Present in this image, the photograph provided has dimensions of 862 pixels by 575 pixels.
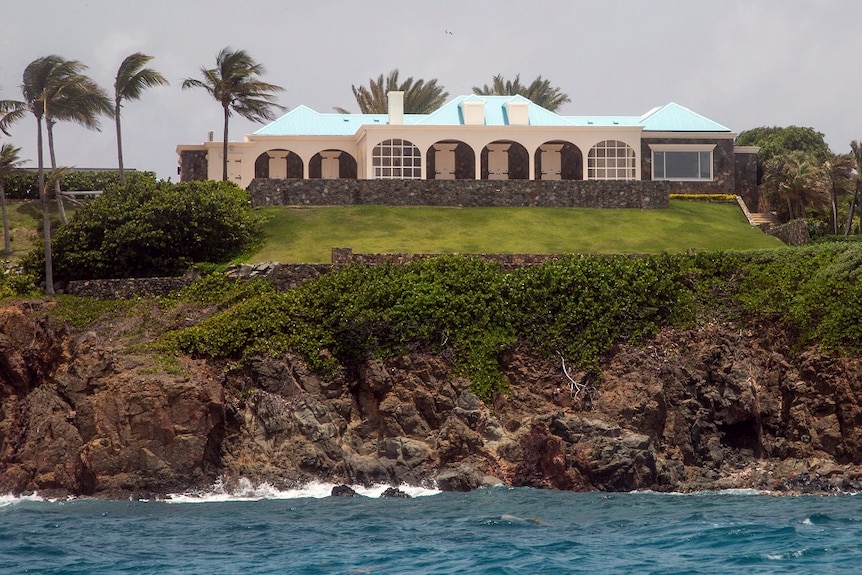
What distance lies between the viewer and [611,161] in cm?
6956

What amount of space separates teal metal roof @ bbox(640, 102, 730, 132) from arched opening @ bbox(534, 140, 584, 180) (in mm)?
3895

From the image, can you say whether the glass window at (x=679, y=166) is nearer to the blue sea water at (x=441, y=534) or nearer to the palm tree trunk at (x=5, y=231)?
the palm tree trunk at (x=5, y=231)

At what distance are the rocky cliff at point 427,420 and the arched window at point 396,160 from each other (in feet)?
74.3

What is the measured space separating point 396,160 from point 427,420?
25.1 m

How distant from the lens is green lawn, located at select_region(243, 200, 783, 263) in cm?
5650

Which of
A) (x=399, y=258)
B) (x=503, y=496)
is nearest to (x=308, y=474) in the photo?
(x=503, y=496)

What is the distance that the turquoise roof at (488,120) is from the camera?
70500 millimetres

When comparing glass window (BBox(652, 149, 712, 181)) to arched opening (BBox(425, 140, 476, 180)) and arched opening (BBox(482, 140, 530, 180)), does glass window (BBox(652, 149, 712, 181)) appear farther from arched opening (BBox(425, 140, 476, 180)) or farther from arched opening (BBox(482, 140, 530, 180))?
arched opening (BBox(425, 140, 476, 180))

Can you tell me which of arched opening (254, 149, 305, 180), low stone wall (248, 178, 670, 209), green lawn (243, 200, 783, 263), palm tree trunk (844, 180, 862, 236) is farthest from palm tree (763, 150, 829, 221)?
arched opening (254, 149, 305, 180)

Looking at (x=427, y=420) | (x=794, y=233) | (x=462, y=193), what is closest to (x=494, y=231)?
(x=462, y=193)

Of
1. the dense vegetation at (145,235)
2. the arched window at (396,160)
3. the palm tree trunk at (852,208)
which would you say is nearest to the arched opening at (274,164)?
the arched window at (396,160)

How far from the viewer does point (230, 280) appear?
52.4 m

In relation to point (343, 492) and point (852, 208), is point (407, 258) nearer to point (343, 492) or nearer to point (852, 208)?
point (343, 492)

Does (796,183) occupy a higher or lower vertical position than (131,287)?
higher
